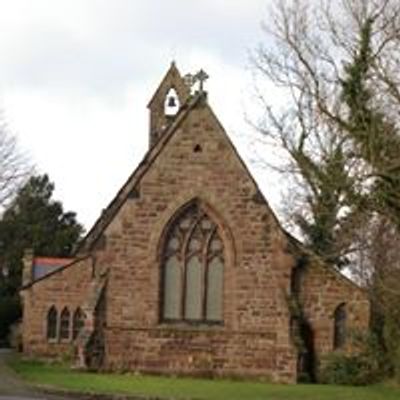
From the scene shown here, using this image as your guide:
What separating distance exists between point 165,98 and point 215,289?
19.2 m

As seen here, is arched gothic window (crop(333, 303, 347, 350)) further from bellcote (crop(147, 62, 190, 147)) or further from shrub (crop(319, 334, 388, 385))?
bellcote (crop(147, 62, 190, 147))

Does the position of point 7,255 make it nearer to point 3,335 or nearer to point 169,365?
point 3,335

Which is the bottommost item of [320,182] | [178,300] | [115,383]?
[115,383]

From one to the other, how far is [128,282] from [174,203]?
3.01m

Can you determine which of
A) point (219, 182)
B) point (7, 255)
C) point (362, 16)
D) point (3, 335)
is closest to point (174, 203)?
point (219, 182)

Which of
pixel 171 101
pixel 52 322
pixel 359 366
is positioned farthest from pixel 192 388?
pixel 171 101

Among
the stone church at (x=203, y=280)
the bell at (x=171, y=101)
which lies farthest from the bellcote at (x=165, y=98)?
the stone church at (x=203, y=280)

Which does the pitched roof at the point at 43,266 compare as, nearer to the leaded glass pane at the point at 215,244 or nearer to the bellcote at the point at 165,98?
the bellcote at the point at 165,98

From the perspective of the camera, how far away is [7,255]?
80250 mm

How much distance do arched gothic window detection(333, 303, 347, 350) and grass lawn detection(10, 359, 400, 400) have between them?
3.17m

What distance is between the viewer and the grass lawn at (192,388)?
2781 cm

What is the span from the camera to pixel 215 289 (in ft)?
119

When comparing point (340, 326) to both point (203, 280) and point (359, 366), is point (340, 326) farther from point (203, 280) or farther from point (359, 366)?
point (203, 280)

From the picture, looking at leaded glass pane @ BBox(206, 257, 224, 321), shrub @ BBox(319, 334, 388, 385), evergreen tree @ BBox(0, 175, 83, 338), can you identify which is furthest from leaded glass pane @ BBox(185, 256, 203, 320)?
evergreen tree @ BBox(0, 175, 83, 338)
